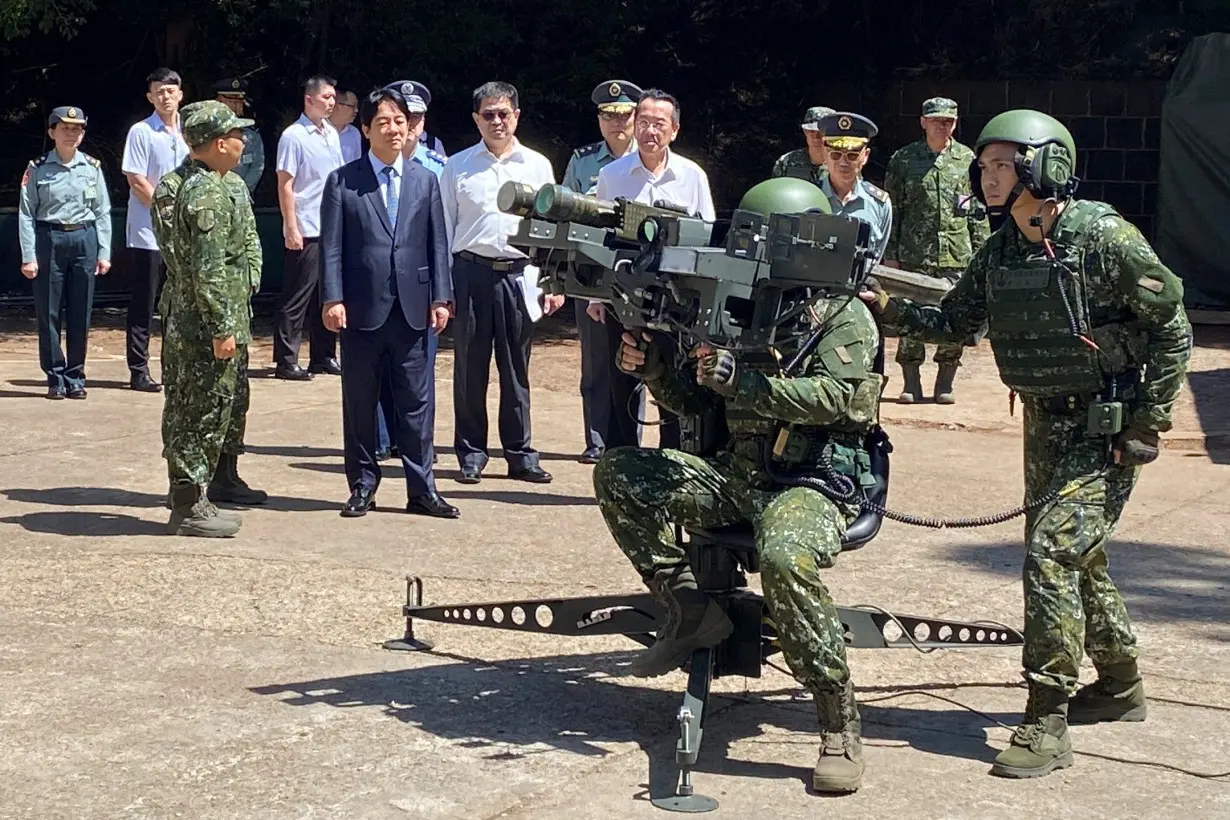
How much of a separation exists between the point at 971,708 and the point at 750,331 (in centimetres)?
149

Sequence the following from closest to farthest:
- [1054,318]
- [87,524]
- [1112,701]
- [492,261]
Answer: [1054,318] → [1112,701] → [87,524] → [492,261]

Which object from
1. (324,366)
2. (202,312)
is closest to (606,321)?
(202,312)

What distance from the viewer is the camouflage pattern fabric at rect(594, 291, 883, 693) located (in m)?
4.86

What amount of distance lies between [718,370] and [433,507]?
3.60 metres

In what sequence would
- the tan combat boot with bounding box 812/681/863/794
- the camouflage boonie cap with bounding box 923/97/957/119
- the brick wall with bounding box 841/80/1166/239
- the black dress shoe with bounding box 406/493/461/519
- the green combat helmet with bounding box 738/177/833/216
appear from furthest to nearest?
the brick wall with bounding box 841/80/1166/239 < the camouflage boonie cap with bounding box 923/97/957/119 < the black dress shoe with bounding box 406/493/461/519 < the green combat helmet with bounding box 738/177/833/216 < the tan combat boot with bounding box 812/681/863/794

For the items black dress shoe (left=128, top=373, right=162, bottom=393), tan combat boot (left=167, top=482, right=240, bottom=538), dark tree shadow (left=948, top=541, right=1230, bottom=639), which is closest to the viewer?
dark tree shadow (left=948, top=541, right=1230, bottom=639)

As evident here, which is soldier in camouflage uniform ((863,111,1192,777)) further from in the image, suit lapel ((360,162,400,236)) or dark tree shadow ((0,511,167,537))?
dark tree shadow ((0,511,167,537))

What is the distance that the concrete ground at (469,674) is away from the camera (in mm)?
4793

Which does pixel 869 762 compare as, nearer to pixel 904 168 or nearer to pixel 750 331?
pixel 750 331

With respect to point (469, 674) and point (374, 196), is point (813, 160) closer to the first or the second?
point (374, 196)

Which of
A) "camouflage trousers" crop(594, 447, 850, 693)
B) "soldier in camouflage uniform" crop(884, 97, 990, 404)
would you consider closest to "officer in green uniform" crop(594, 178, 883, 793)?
"camouflage trousers" crop(594, 447, 850, 693)

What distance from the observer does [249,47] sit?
19141 mm

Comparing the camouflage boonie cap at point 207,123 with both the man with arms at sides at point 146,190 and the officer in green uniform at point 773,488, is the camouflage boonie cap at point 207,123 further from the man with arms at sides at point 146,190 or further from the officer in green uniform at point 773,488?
the man with arms at sides at point 146,190

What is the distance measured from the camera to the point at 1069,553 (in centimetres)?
501
